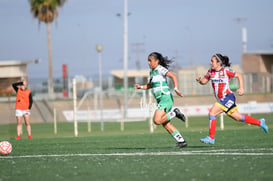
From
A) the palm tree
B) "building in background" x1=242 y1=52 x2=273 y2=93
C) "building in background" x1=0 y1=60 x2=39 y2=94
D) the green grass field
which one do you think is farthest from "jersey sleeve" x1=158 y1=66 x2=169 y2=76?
the palm tree

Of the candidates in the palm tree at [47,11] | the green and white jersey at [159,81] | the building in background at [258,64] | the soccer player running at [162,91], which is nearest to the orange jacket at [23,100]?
the soccer player running at [162,91]

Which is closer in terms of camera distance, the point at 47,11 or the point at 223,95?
the point at 223,95

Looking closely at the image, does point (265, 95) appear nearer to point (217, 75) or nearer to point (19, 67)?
point (19, 67)

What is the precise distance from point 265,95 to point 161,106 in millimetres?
35596

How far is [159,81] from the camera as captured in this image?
13.3m

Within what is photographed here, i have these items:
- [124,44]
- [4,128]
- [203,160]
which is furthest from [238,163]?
[124,44]

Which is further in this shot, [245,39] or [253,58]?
[245,39]

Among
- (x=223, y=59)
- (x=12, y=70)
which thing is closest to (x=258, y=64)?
(x=12, y=70)

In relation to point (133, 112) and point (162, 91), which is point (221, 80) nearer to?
point (162, 91)

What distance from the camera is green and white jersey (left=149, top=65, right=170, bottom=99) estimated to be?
13.3 meters

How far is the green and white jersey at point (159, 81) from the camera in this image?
43.7 feet

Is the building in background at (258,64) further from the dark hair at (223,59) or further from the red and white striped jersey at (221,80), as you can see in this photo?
the red and white striped jersey at (221,80)

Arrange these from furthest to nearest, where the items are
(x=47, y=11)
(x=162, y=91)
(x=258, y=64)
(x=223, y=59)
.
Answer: (x=258, y=64), (x=47, y=11), (x=223, y=59), (x=162, y=91)

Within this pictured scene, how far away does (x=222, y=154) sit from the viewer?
A: 38.0 ft
